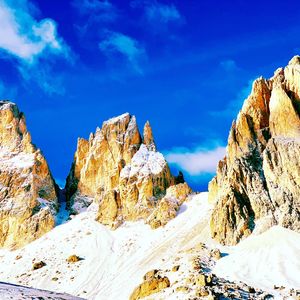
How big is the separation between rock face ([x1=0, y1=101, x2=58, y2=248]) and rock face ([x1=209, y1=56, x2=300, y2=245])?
103 feet

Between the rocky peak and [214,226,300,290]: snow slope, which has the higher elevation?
the rocky peak

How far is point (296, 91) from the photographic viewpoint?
8250 centimetres

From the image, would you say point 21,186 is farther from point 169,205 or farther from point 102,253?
point 169,205

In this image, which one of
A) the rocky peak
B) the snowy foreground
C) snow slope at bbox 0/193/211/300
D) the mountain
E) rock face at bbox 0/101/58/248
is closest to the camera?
the snowy foreground

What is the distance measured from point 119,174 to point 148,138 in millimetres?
10847

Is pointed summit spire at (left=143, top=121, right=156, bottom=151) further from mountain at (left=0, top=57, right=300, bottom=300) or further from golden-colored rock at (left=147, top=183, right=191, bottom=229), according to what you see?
golden-colored rock at (left=147, top=183, right=191, bottom=229)

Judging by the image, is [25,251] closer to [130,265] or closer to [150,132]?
[130,265]

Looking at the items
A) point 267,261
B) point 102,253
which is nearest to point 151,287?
point 267,261

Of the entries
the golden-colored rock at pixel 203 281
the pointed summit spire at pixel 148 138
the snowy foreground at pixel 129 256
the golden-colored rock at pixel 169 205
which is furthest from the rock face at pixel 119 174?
the golden-colored rock at pixel 203 281

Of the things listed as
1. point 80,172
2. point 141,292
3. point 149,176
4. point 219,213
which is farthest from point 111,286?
point 80,172

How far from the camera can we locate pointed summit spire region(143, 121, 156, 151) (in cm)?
9981

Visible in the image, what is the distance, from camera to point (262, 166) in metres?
76.9

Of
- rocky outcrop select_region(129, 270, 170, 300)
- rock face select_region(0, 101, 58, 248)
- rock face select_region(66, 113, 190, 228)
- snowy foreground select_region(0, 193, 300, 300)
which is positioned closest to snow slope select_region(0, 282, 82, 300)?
snowy foreground select_region(0, 193, 300, 300)

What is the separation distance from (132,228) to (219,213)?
18123mm
